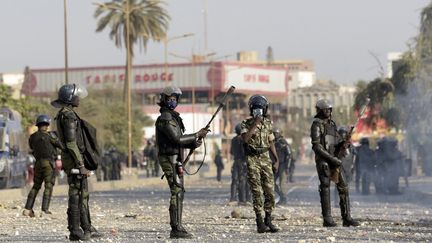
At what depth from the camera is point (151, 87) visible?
149 metres

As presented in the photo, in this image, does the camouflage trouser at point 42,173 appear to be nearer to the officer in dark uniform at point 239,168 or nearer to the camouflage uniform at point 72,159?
the officer in dark uniform at point 239,168

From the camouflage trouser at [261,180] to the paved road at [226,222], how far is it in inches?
16.9

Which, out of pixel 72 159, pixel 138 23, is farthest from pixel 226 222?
pixel 138 23

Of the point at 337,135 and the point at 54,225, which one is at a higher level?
the point at 337,135

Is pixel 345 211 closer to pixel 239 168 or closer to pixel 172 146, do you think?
pixel 172 146

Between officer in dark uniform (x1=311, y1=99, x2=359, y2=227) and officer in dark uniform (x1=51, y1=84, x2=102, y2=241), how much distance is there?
151 inches

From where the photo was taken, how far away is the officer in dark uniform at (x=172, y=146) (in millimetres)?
17016

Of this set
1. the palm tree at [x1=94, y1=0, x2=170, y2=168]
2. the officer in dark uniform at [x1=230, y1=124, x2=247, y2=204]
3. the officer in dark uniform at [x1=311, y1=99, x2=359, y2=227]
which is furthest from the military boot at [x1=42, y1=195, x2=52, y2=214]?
the palm tree at [x1=94, y1=0, x2=170, y2=168]

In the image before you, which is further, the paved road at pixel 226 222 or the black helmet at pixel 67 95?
the paved road at pixel 226 222

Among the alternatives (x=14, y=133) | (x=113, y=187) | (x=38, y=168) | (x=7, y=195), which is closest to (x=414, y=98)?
(x=113, y=187)

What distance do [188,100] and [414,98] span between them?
102m

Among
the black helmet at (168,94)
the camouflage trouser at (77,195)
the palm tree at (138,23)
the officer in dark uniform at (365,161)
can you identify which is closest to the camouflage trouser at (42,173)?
the camouflage trouser at (77,195)

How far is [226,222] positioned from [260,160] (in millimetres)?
3517

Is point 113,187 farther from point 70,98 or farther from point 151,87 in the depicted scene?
point 151,87
